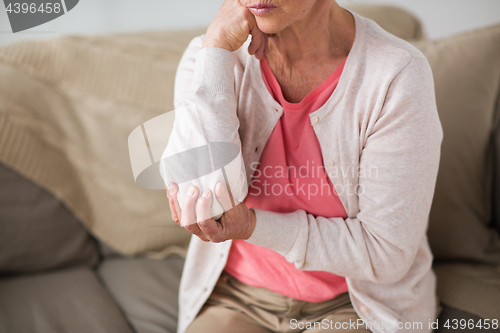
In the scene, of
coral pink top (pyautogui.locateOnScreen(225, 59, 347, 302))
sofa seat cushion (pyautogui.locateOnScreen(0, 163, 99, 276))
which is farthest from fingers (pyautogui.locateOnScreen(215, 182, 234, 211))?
sofa seat cushion (pyautogui.locateOnScreen(0, 163, 99, 276))

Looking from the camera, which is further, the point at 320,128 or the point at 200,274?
the point at 200,274

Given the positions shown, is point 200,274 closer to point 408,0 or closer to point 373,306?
point 373,306

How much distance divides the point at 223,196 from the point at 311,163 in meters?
0.26

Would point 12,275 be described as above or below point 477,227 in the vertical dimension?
below

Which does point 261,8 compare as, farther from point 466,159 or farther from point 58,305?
point 58,305

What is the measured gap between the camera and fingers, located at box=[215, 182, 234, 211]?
0.58 meters

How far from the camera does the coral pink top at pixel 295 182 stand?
30.0 inches

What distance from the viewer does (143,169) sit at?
60cm

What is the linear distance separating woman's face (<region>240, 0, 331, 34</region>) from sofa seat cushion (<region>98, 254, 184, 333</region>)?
76cm

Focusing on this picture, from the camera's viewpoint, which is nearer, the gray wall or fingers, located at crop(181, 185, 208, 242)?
fingers, located at crop(181, 185, 208, 242)

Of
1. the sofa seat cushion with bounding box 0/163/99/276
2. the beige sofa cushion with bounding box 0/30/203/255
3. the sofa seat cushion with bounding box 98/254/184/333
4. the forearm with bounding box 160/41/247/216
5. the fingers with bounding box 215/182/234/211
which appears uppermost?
the forearm with bounding box 160/41/247/216

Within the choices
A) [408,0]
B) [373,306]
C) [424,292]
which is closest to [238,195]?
[373,306]

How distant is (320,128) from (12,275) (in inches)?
38.6

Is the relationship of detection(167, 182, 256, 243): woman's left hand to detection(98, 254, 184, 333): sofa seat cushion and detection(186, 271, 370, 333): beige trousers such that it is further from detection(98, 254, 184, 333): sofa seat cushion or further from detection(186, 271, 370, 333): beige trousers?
detection(98, 254, 184, 333): sofa seat cushion
